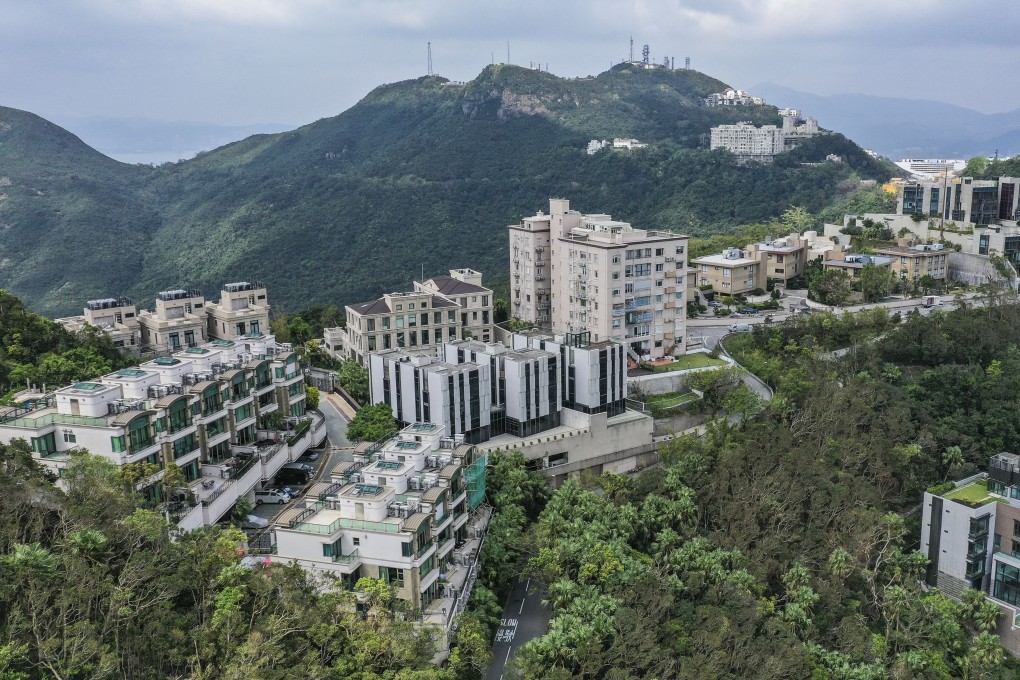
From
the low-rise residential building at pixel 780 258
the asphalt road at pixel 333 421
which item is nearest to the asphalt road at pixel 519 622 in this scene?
the asphalt road at pixel 333 421

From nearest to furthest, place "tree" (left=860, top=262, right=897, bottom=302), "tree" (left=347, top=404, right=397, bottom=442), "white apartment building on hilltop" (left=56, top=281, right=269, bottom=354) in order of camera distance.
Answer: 1. "tree" (left=347, top=404, right=397, bottom=442)
2. "white apartment building on hilltop" (left=56, top=281, right=269, bottom=354)
3. "tree" (left=860, top=262, right=897, bottom=302)

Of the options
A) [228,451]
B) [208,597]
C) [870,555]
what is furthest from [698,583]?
[228,451]

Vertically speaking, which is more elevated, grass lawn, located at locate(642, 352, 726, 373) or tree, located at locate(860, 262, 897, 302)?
tree, located at locate(860, 262, 897, 302)

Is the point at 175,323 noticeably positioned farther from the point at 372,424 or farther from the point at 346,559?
the point at 346,559

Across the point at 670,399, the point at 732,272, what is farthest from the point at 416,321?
the point at 732,272

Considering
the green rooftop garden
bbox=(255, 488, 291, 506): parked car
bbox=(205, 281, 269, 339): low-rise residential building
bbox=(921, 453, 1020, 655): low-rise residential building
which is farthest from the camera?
bbox=(205, 281, 269, 339): low-rise residential building

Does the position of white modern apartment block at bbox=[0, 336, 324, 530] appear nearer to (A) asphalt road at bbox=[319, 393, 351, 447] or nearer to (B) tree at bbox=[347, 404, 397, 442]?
(A) asphalt road at bbox=[319, 393, 351, 447]

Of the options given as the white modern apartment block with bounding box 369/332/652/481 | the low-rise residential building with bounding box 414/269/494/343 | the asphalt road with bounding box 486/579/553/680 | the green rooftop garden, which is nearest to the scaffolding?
the asphalt road with bounding box 486/579/553/680

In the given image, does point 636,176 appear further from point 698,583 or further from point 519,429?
point 698,583
